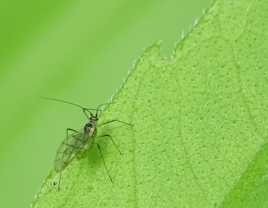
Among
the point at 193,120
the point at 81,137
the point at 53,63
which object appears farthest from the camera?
the point at 53,63

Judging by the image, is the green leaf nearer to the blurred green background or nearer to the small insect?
the small insect

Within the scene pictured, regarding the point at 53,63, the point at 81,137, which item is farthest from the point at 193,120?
the point at 53,63

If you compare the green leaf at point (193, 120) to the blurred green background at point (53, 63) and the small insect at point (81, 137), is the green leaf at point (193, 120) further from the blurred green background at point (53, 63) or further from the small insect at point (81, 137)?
the blurred green background at point (53, 63)

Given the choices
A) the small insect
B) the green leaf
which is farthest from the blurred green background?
the green leaf

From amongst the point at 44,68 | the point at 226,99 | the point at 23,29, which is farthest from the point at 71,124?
the point at 226,99

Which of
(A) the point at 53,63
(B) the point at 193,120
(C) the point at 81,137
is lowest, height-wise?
(B) the point at 193,120

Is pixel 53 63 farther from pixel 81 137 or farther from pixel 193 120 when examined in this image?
pixel 193 120

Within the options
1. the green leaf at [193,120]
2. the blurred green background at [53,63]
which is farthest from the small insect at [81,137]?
the green leaf at [193,120]
